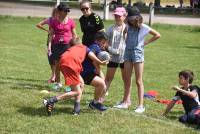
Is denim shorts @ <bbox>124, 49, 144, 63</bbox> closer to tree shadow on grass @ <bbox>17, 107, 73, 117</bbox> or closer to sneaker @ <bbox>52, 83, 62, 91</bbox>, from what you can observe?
tree shadow on grass @ <bbox>17, 107, 73, 117</bbox>

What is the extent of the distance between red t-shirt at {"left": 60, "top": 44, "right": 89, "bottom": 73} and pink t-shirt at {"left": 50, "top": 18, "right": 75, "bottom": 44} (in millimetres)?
2505

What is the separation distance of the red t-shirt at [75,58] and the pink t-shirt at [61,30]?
251cm

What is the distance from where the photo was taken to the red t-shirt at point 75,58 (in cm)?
786

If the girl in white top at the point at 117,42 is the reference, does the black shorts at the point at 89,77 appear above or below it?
below

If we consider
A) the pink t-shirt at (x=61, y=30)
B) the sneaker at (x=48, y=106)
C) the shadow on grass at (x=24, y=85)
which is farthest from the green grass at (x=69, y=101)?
the pink t-shirt at (x=61, y=30)

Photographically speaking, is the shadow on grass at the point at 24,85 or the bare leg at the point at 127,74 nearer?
the bare leg at the point at 127,74

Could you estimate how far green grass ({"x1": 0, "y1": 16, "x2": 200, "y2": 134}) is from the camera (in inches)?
294

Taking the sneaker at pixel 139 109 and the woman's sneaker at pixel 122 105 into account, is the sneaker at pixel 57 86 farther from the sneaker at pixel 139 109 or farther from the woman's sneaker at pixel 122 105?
the sneaker at pixel 139 109

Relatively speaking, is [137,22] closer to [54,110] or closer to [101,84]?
[101,84]

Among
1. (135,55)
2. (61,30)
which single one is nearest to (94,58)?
(135,55)

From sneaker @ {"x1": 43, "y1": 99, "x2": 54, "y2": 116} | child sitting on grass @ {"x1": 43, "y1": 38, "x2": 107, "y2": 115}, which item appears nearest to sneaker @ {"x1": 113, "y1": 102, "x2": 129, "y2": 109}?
child sitting on grass @ {"x1": 43, "y1": 38, "x2": 107, "y2": 115}

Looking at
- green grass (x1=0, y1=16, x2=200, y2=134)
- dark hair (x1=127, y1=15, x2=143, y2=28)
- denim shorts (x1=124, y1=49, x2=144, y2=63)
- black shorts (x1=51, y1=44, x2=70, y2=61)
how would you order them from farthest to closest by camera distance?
black shorts (x1=51, y1=44, x2=70, y2=61) → denim shorts (x1=124, y1=49, x2=144, y2=63) → dark hair (x1=127, y1=15, x2=143, y2=28) → green grass (x1=0, y1=16, x2=200, y2=134)

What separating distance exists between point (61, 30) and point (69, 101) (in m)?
1.87

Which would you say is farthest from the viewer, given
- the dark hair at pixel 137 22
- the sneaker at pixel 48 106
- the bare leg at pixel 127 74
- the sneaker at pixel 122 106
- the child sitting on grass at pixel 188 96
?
the sneaker at pixel 122 106
